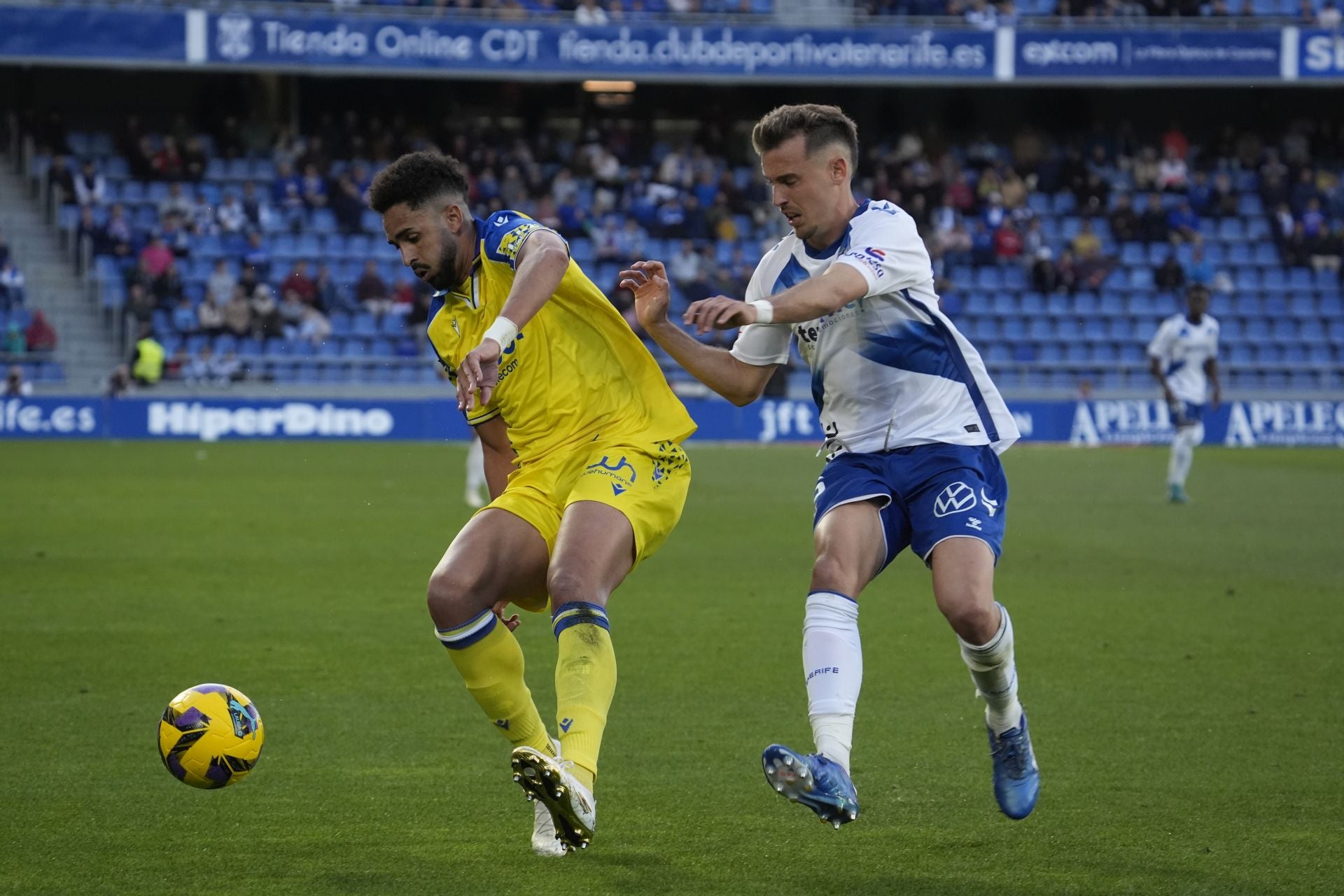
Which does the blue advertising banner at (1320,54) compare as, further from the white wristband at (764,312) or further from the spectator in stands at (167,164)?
the white wristband at (764,312)

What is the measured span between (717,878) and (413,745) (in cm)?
210

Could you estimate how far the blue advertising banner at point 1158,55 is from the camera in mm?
31891

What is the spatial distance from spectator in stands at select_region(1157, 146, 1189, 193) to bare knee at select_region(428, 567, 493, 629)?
3058 cm

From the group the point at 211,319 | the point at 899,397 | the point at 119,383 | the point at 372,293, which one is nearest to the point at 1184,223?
the point at 372,293

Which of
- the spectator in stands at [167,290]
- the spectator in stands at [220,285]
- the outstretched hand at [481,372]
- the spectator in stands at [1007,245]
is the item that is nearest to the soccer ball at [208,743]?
the outstretched hand at [481,372]

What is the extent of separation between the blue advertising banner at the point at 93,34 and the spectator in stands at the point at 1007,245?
15.7m

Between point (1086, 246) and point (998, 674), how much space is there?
27739 mm

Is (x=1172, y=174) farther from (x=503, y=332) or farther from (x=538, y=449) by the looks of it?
(x=503, y=332)

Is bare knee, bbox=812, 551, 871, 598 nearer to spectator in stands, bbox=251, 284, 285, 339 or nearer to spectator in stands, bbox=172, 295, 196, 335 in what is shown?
spectator in stands, bbox=251, 284, 285, 339

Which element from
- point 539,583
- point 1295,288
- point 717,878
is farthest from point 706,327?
point 1295,288

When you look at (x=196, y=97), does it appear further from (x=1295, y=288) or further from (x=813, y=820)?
(x=813, y=820)

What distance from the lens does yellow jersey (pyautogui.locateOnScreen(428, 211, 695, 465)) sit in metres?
5.29

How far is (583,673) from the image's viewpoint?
4.65m

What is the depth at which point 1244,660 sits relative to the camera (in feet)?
27.0
